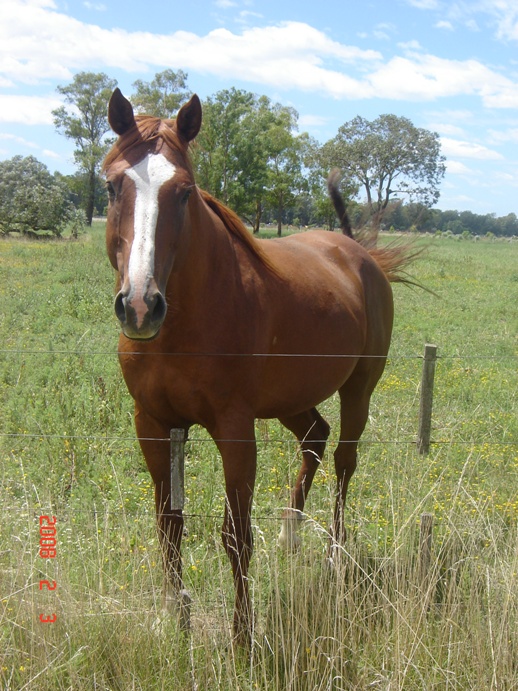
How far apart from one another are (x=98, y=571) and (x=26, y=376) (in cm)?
464

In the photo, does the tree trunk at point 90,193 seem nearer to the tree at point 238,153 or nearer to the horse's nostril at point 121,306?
the tree at point 238,153

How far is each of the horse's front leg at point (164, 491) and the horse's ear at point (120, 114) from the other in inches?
51.7

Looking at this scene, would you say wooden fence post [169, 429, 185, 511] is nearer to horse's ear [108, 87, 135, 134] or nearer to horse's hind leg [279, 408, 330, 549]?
horse's ear [108, 87, 135, 134]

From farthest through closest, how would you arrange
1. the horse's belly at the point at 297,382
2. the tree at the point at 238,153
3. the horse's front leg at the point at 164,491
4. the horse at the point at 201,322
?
the tree at the point at 238,153
the horse's belly at the point at 297,382
the horse's front leg at the point at 164,491
the horse at the point at 201,322

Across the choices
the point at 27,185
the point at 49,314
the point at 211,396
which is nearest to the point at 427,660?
the point at 211,396

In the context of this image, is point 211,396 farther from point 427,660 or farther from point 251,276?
point 427,660

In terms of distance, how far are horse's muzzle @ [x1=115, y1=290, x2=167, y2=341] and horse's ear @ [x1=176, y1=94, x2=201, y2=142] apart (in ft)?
2.97

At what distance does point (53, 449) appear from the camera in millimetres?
4871

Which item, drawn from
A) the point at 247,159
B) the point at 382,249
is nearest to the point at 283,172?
the point at 247,159

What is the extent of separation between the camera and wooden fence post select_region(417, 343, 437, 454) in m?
5.02

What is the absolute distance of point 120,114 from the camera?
8.73 ft

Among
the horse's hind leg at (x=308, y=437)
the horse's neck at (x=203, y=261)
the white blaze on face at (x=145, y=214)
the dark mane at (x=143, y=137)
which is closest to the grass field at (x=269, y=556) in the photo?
the horse's hind leg at (x=308, y=437)

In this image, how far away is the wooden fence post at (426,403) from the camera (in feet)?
16.5
